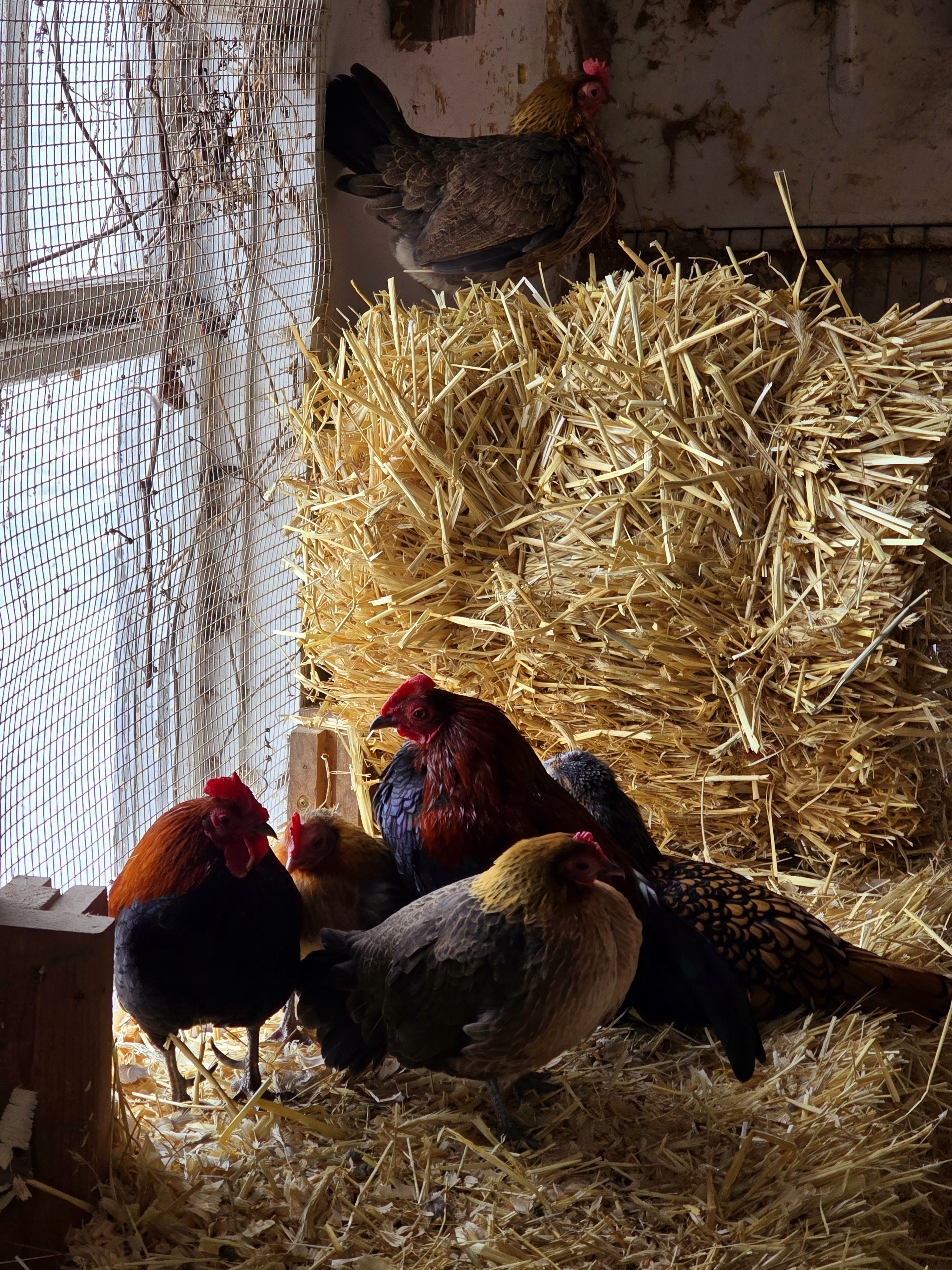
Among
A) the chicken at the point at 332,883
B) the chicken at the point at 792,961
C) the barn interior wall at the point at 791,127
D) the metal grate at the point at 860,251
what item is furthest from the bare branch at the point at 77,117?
the metal grate at the point at 860,251

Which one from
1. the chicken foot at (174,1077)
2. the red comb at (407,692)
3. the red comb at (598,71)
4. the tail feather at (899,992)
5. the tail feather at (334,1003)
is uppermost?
the red comb at (598,71)

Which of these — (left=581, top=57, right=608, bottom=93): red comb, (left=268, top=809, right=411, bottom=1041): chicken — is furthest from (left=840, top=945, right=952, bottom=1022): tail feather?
(left=581, top=57, right=608, bottom=93): red comb

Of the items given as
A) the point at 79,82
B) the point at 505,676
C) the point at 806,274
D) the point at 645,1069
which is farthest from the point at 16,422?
the point at 806,274

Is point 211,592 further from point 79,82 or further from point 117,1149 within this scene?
point 117,1149

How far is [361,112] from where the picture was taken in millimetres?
2406

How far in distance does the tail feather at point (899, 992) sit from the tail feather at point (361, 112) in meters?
2.02

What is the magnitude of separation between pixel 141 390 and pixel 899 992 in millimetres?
1662

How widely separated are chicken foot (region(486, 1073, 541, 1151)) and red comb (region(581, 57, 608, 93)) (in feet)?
7.62

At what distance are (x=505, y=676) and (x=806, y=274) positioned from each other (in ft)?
10.6

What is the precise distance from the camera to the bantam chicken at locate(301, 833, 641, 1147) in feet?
4.26

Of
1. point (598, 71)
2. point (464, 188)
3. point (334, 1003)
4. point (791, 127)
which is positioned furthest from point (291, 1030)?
point (791, 127)

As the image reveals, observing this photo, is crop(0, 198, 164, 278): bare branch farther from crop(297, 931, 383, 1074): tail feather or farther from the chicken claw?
the chicken claw

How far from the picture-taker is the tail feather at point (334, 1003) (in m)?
1.46

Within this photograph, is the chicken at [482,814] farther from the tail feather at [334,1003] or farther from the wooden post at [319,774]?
the wooden post at [319,774]
